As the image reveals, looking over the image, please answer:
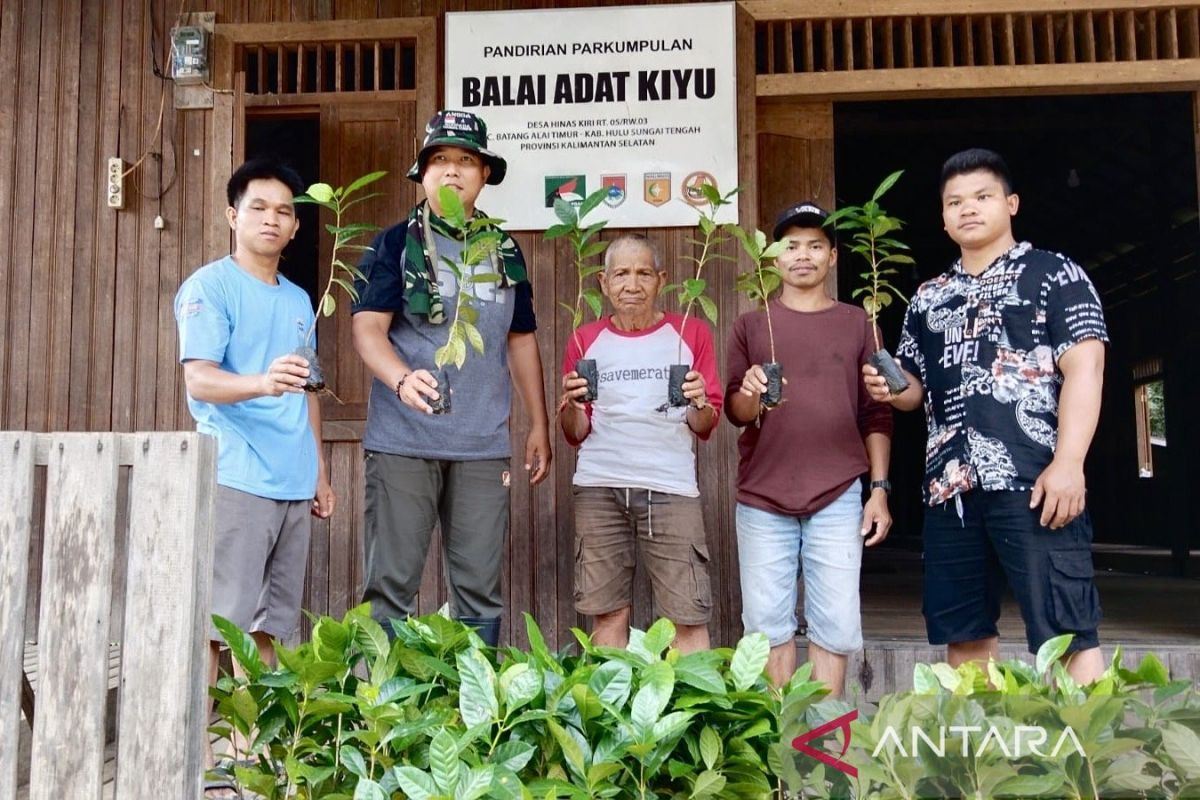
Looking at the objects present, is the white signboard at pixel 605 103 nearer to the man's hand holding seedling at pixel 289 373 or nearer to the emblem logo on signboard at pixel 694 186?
the emblem logo on signboard at pixel 694 186

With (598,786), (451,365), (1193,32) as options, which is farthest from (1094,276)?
(598,786)

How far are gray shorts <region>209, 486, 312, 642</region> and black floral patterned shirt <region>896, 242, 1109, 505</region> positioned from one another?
1.90m

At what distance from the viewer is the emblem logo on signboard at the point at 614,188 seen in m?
4.43

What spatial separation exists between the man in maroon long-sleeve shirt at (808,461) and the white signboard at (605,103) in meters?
1.11

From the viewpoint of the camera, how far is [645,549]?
11.4 ft

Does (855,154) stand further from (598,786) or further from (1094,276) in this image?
(598,786)

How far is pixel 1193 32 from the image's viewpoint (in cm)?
443


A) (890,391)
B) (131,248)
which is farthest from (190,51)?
(890,391)

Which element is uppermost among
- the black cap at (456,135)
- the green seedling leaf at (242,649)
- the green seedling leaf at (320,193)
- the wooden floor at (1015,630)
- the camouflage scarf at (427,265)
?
the black cap at (456,135)

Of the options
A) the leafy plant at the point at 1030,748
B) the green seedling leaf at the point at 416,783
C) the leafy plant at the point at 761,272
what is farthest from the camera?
the leafy plant at the point at 761,272

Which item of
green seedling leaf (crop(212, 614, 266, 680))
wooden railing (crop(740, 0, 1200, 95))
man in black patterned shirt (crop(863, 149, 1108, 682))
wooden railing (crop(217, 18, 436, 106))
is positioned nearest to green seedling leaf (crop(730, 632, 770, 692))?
green seedling leaf (crop(212, 614, 266, 680))

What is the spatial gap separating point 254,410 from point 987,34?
353 cm

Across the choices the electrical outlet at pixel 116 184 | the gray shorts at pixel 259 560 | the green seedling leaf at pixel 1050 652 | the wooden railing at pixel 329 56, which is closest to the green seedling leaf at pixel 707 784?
the green seedling leaf at pixel 1050 652

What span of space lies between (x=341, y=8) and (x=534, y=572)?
8.94 feet
